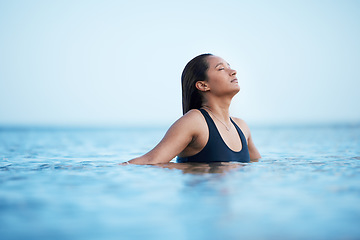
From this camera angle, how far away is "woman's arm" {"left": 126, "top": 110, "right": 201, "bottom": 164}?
3.33 m

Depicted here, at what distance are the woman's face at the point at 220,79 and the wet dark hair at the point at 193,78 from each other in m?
0.06

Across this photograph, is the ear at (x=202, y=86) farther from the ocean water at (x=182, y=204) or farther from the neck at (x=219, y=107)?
the ocean water at (x=182, y=204)

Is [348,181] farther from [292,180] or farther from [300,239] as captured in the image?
[300,239]

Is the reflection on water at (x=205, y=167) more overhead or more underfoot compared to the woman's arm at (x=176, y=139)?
more underfoot

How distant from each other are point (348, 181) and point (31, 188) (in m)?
2.29

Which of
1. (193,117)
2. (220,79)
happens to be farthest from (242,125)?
(193,117)

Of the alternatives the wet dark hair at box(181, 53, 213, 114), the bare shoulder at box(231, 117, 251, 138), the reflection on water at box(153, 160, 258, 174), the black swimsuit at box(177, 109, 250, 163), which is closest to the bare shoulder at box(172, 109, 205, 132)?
the black swimsuit at box(177, 109, 250, 163)

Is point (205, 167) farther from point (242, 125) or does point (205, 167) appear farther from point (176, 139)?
point (242, 125)

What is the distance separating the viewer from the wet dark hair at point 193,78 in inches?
150

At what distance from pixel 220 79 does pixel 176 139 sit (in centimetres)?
83

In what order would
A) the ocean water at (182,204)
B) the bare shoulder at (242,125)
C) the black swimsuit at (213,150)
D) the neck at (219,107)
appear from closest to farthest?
the ocean water at (182,204) → the black swimsuit at (213,150) → the neck at (219,107) → the bare shoulder at (242,125)

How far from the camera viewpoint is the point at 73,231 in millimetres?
1574

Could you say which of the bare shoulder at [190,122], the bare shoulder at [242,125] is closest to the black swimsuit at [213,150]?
the bare shoulder at [190,122]

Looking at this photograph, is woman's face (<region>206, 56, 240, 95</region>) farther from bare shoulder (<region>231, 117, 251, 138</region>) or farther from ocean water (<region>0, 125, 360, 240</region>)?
ocean water (<region>0, 125, 360, 240</region>)
